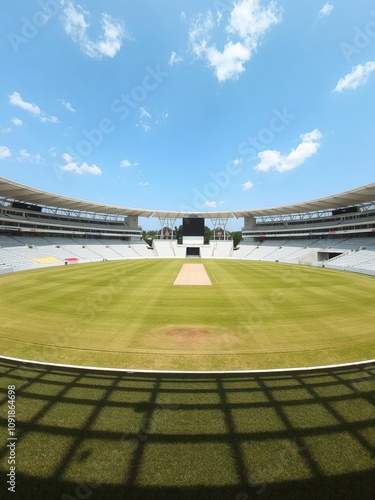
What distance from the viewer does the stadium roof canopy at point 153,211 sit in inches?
1679

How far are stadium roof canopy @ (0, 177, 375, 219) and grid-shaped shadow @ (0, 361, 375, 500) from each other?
42299 mm

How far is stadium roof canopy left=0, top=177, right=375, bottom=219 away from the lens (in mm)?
42656

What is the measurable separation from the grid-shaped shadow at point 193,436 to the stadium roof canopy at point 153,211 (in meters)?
42.3

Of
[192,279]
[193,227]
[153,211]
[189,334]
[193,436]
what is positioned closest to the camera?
[193,436]

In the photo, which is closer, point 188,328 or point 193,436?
point 193,436

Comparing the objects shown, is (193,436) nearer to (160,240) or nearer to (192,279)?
(192,279)

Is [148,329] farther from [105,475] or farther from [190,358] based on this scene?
[105,475]

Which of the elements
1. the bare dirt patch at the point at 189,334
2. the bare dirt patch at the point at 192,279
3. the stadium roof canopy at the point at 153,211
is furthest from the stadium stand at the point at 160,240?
the bare dirt patch at the point at 189,334

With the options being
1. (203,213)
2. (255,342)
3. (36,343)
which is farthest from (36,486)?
(203,213)

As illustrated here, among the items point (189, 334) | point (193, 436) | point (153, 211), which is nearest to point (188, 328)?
point (189, 334)

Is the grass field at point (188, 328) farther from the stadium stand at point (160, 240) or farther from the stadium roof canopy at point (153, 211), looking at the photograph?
the stadium roof canopy at point (153, 211)

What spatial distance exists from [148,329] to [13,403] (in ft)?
19.5

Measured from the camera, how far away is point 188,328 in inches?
448

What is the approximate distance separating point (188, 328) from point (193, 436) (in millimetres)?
6680
